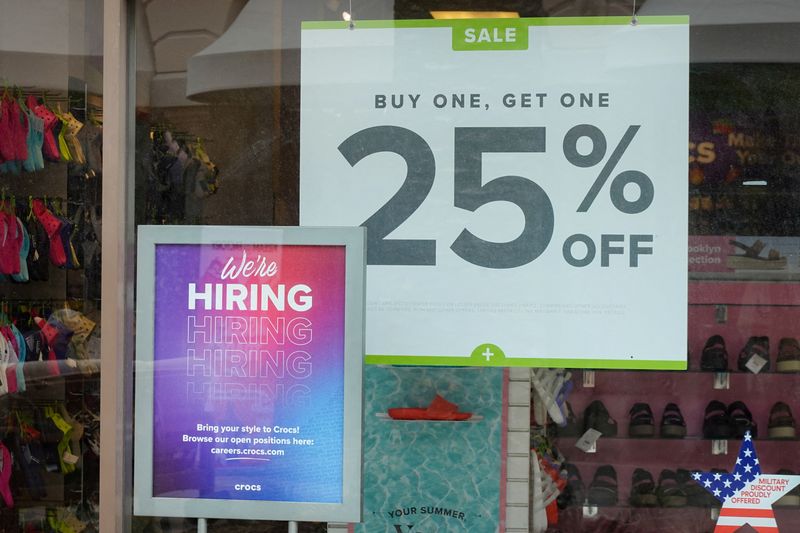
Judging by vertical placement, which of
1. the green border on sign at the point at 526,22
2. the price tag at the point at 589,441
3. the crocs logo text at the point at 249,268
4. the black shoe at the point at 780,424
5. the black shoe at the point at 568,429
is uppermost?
the green border on sign at the point at 526,22

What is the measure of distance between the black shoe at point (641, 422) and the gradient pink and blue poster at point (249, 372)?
141 cm

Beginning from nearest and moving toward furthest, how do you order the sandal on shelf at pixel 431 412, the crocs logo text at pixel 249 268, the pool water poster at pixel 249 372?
the pool water poster at pixel 249 372 → the crocs logo text at pixel 249 268 → the sandal on shelf at pixel 431 412

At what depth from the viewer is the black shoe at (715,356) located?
3.60 metres

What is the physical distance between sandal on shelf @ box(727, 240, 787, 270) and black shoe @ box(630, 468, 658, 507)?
0.93 meters

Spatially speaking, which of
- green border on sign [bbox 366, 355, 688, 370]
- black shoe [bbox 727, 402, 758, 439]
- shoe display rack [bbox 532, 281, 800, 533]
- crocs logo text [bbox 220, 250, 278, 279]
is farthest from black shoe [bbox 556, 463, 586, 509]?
crocs logo text [bbox 220, 250, 278, 279]

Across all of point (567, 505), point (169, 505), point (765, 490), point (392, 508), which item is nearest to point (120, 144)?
point (169, 505)

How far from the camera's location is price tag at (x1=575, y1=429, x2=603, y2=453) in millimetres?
3818

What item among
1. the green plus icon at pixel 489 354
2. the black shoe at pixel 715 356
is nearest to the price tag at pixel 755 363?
the black shoe at pixel 715 356

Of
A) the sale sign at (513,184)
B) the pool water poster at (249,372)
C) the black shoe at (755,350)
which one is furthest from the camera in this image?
the black shoe at (755,350)

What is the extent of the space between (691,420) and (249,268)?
190 centimetres

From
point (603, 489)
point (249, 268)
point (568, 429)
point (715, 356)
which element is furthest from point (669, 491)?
point (249, 268)

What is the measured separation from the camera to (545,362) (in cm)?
356

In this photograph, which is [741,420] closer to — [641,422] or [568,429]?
[641,422]

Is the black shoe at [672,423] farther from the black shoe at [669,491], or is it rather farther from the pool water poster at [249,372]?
the pool water poster at [249,372]
